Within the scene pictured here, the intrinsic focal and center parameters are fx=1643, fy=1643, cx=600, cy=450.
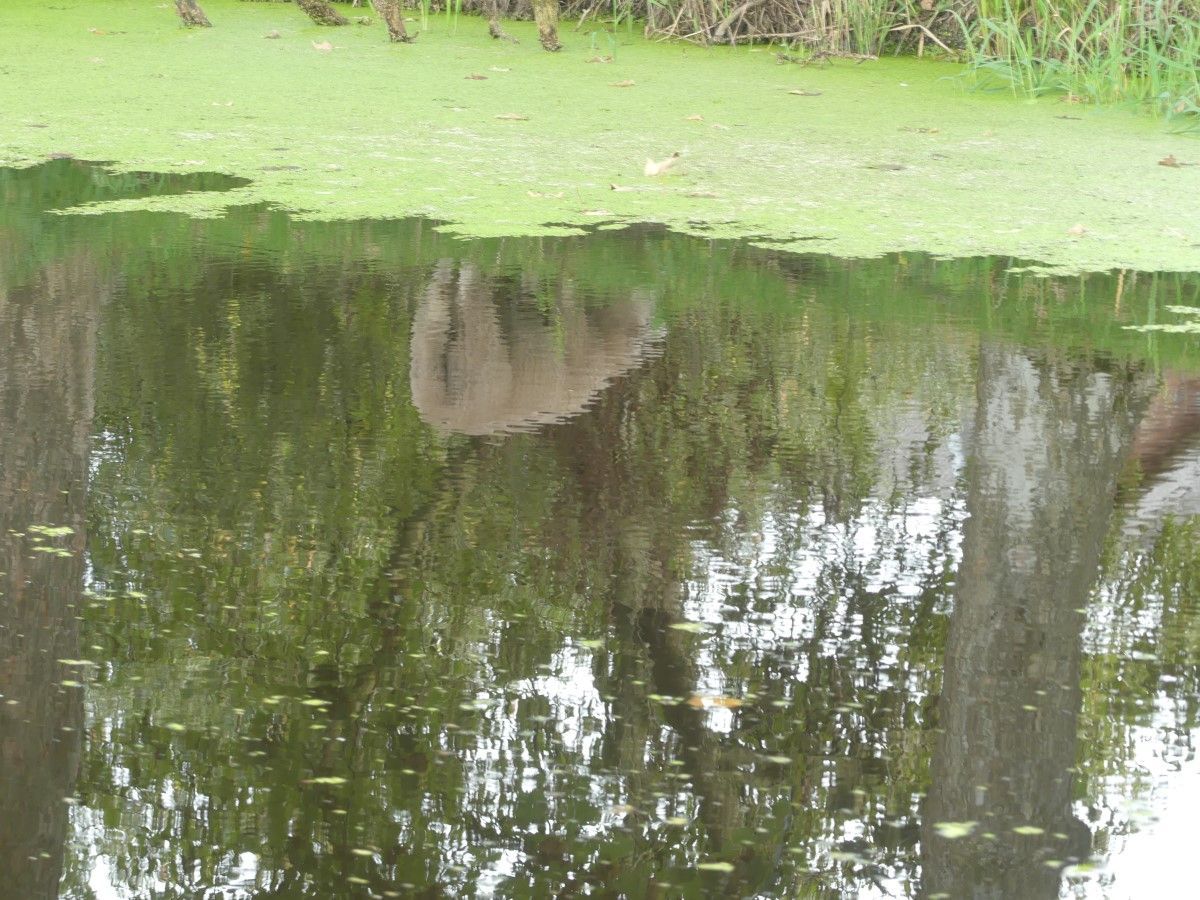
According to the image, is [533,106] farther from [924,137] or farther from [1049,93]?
[1049,93]

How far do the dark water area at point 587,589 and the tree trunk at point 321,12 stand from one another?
15.2ft

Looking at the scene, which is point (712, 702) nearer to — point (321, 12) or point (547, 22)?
point (547, 22)

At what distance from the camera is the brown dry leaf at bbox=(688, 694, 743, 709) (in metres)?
1.92

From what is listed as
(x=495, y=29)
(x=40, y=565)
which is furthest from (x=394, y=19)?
(x=40, y=565)

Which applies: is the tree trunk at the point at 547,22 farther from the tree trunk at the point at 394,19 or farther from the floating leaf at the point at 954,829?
the floating leaf at the point at 954,829

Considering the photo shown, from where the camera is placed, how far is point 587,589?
7.33ft

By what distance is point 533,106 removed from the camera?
6320mm

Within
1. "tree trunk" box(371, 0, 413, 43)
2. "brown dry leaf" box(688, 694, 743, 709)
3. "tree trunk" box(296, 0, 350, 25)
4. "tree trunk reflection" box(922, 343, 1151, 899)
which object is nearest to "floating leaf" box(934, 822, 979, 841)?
"tree trunk reflection" box(922, 343, 1151, 899)

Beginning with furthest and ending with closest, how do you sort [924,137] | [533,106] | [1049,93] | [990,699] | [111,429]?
[1049,93], [533,106], [924,137], [111,429], [990,699]

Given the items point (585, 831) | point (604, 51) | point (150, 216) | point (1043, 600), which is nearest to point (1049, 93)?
point (604, 51)

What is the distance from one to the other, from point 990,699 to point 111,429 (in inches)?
62.9

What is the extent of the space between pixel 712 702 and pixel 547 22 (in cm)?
620

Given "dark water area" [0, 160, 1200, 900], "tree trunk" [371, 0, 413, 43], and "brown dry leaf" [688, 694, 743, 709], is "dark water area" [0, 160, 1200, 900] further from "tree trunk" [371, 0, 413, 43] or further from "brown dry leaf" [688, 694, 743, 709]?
"tree trunk" [371, 0, 413, 43]

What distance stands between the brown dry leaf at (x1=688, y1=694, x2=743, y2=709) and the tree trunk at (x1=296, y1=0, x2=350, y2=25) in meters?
6.90
